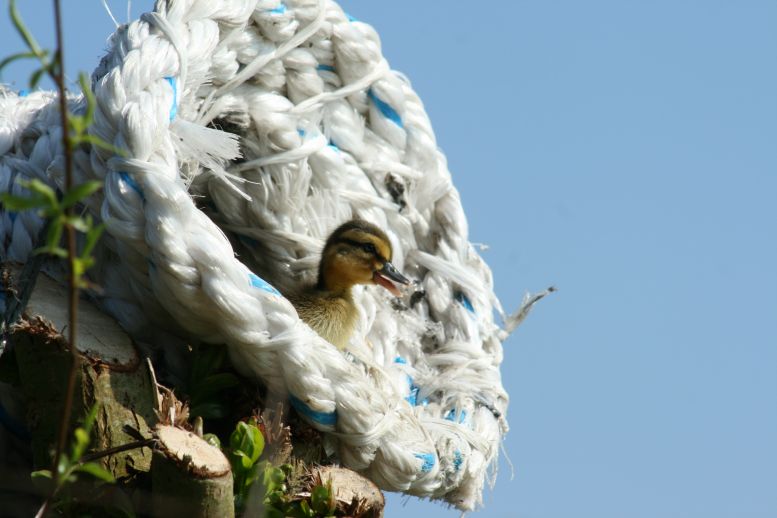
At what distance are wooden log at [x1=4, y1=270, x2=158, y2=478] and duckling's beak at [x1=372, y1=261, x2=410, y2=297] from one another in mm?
1164

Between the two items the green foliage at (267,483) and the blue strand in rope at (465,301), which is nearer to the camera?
the green foliage at (267,483)

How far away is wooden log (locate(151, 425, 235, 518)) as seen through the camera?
5.98 feet

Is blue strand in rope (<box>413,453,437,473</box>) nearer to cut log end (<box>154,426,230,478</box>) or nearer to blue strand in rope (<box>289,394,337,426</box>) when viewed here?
blue strand in rope (<box>289,394,337,426</box>)

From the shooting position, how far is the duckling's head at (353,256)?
3.18m

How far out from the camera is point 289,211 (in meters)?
3.15

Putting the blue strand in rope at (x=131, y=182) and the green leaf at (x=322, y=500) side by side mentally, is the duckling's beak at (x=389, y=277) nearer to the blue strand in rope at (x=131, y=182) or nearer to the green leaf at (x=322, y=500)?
the blue strand in rope at (x=131, y=182)

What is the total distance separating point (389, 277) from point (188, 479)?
1.57m

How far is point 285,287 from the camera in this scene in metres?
3.27

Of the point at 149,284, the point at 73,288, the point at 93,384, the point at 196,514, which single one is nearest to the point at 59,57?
the point at 73,288

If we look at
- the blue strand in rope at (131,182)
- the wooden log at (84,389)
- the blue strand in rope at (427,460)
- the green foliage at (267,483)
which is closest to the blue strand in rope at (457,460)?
the blue strand in rope at (427,460)

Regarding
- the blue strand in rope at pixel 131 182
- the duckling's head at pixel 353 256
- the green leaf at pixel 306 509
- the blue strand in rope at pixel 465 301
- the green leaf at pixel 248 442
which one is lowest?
the blue strand in rope at pixel 465 301

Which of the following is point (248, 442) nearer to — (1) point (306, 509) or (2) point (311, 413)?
(1) point (306, 509)

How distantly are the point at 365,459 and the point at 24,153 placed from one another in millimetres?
1126

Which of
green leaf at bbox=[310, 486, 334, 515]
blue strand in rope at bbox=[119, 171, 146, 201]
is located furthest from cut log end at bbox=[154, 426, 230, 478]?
blue strand in rope at bbox=[119, 171, 146, 201]
